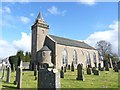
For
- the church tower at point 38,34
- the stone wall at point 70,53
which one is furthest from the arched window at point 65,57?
the church tower at point 38,34

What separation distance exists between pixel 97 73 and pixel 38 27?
30.9 meters

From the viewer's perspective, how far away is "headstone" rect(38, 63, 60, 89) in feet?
26.2

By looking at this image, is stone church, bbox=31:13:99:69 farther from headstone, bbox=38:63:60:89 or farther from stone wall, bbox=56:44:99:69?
headstone, bbox=38:63:60:89

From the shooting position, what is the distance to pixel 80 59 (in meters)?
54.5


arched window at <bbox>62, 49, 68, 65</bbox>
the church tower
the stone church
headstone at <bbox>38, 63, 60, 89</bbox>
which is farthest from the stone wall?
headstone at <bbox>38, 63, 60, 89</bbox>

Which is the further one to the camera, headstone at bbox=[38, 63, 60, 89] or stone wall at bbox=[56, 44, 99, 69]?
stone wall at bbox=[56, 44, 99, 69]

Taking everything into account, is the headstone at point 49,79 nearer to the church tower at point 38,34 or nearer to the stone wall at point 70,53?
the stone wall at point 70,53

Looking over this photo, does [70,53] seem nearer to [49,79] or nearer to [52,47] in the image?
[52,47]

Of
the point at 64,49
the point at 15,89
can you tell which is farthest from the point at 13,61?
the point at 15,89

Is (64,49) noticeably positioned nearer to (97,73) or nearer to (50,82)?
(97,73)

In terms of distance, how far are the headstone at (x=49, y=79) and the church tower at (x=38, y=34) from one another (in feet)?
129

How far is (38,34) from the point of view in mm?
48438

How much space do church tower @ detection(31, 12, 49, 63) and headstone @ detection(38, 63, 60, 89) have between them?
3926 cm

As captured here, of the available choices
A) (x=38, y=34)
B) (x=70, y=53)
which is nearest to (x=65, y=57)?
(x=70, y=53)
